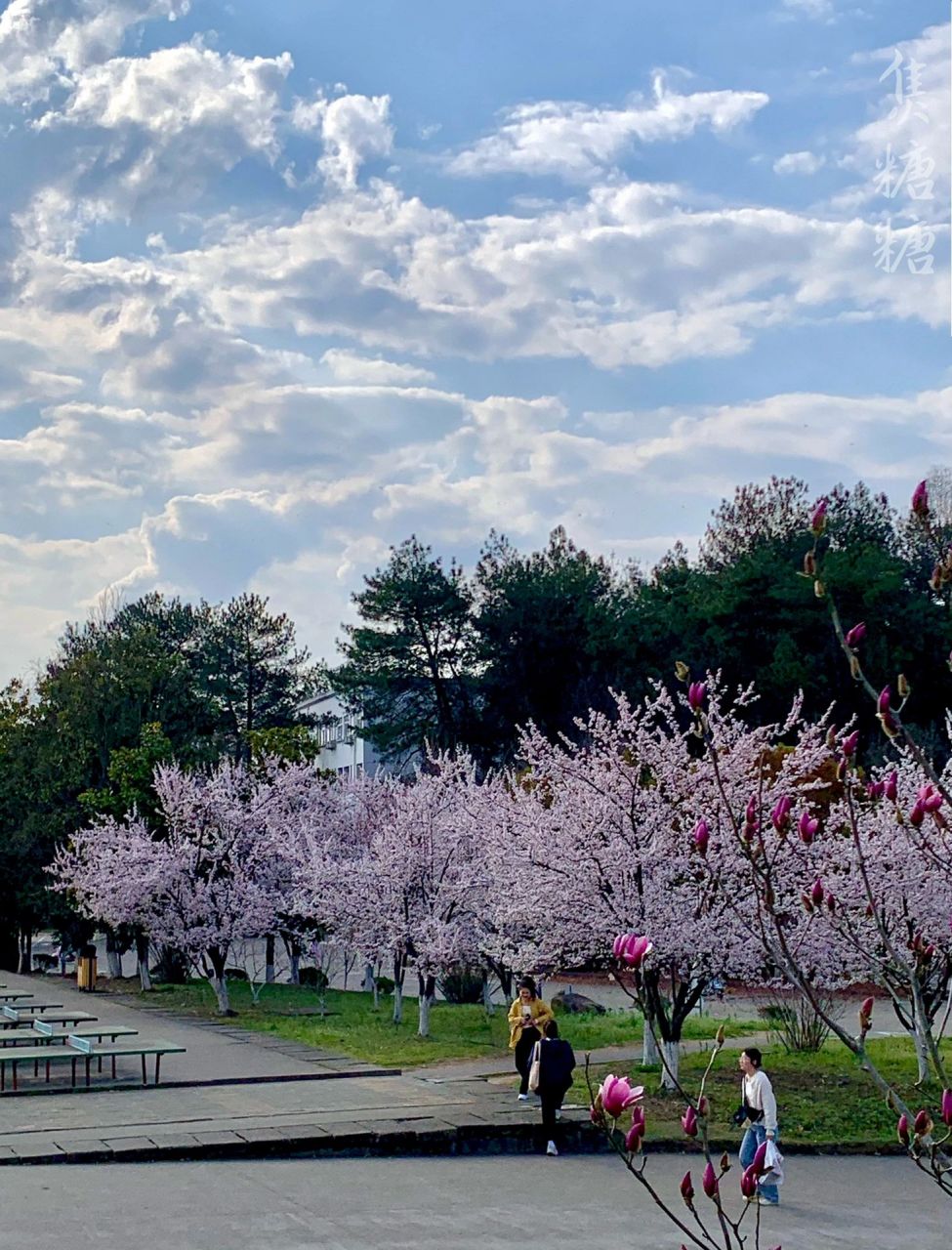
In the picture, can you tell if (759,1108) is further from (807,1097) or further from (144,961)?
(144,961)

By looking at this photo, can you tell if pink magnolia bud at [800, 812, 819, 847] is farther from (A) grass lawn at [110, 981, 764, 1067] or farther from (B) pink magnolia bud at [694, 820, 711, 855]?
→ (A) grass lawn at [110, 981, 764, 1067]

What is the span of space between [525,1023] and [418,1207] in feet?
16.0

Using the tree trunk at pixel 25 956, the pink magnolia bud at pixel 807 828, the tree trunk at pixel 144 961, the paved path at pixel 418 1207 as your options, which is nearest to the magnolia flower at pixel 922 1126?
the pink magnolia bud at pixel 807 828

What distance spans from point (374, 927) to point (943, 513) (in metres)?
42.5

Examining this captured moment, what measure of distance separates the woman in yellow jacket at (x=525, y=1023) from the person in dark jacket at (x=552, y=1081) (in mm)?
1444

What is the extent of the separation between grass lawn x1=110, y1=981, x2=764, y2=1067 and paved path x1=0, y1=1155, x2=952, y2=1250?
22.4 feet

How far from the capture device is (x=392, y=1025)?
83.8 feet

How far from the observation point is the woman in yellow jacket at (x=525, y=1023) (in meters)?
16.2

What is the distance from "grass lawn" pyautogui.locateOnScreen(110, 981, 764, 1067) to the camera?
21594 mm

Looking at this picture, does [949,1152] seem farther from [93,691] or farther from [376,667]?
[376,667]

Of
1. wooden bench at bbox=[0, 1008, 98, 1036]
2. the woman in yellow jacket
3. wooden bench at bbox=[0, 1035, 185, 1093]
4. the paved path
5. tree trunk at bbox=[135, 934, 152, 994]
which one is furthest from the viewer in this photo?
tree trunk at bbox=[135, 934, 152, 994]

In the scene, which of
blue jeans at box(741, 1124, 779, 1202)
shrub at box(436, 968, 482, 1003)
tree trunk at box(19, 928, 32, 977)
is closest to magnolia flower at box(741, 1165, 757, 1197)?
blue jeans at box(741, 1124, 779, 1202)

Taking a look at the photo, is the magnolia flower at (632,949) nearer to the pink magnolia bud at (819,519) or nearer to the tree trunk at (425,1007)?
the pink magnolia bud at (819,519)

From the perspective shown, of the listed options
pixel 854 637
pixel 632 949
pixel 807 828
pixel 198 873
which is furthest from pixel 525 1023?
pixel 198 873
